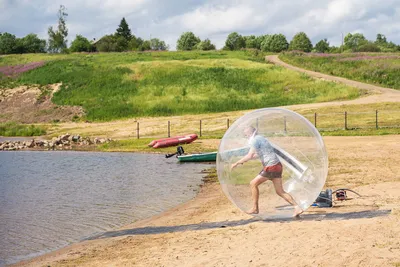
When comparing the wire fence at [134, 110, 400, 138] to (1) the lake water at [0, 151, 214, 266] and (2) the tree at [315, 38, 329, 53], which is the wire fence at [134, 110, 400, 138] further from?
(2) the tree at [315, 38, 329, 53]

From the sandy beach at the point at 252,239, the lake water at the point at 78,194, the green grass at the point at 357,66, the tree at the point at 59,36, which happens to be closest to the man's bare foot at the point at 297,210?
the sandy beach at the point at 252,239

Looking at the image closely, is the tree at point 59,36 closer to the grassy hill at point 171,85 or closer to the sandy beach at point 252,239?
the grassy hill at point 171,85

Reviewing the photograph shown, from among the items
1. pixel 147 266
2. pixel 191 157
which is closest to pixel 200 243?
pixel 147 266

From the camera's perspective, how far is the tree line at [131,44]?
121312 millimetres

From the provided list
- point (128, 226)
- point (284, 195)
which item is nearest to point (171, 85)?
point (128, 226)

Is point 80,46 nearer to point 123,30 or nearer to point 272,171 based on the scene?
point 123,30

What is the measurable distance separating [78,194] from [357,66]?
5686 centimetres

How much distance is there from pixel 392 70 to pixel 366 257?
6034 centimetres

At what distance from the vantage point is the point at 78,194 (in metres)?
21.7

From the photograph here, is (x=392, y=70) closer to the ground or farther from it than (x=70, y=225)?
farther from it

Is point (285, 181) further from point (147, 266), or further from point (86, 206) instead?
point (86, 206)

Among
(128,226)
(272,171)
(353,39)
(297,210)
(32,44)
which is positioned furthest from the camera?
(353,39)

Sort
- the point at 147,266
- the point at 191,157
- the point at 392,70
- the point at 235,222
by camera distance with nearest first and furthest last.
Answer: the point at 147,266
the point at 235,222
the point at 191,157
the point at 392,70

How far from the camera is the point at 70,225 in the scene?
1633cm
